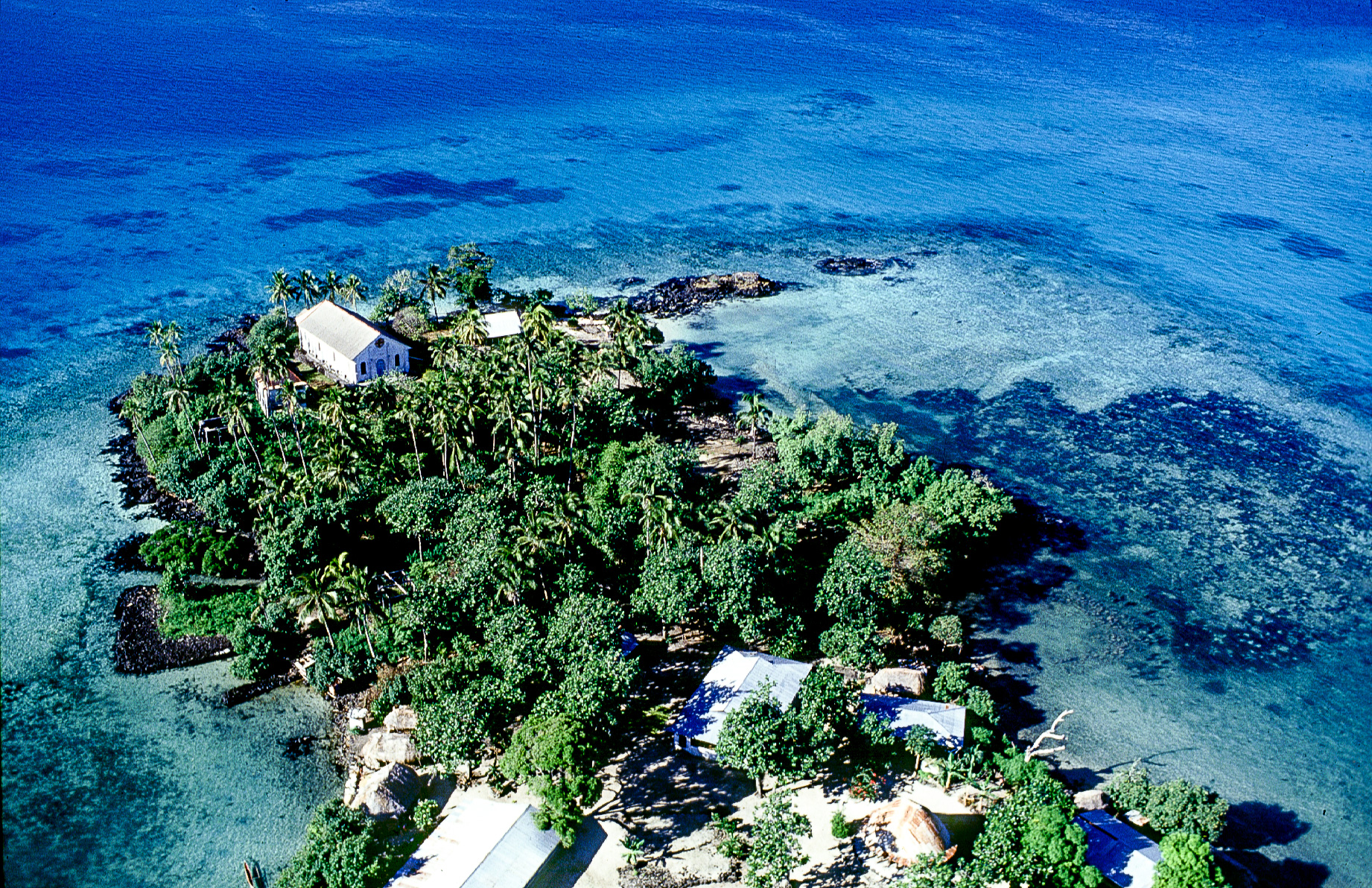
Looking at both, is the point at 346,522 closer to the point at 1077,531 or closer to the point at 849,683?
the point at 849,683

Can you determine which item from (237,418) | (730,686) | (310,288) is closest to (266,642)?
(237,418)

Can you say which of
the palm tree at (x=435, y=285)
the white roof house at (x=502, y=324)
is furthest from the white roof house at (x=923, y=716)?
the palm tree at (x=435, y=285)

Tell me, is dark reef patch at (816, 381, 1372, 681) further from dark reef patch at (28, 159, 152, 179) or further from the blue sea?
dark reef patch at (28, 159, 152, 179)

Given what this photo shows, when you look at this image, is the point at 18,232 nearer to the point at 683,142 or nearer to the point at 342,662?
the point at 683,142

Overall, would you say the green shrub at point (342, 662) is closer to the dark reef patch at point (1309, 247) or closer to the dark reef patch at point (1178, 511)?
the dark reef patch at point (1178, 511)

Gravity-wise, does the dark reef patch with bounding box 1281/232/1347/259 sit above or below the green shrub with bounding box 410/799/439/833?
above

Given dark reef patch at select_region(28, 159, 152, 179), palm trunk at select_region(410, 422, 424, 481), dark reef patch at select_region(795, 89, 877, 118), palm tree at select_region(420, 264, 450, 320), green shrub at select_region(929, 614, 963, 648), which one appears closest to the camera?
green shrub at select_region(929, 614, 963, 648)

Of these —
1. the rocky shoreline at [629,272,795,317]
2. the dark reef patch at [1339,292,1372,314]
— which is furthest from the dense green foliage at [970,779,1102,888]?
the dark reef patch at [1339,292,1372,314]
